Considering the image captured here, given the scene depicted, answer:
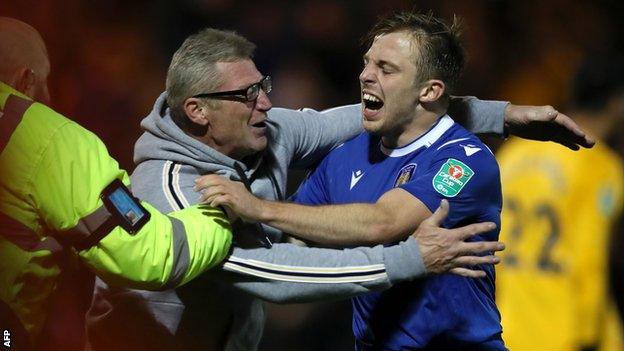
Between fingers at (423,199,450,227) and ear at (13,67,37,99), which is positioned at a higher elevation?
ear at (13,67,37,99)

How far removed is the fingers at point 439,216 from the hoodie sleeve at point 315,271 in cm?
7

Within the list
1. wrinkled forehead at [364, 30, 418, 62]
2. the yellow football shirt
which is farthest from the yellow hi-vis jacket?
the yellow football shirt

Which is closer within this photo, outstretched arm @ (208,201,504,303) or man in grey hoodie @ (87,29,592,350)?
outstretched arm @ (208,201,504,303)

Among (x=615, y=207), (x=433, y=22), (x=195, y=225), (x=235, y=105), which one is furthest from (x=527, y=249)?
(x=195, y=225)

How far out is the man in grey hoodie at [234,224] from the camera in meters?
3.28

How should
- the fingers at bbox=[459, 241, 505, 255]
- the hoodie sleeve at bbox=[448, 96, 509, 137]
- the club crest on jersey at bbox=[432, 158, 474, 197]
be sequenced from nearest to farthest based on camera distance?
the fingers at bbox=[459, 241, 505, 255], the club crest on jersey at bbox=[432, 158, 474, 197], the hoodie sleeve at bbox=[448, 96, 509, 137]

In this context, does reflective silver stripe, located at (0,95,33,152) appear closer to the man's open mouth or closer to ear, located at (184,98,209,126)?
ear, located at (184,98,209,126)

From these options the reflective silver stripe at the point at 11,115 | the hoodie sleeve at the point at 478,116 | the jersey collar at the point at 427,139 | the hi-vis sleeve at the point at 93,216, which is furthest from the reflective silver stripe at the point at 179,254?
the hoodie sleeve at the point at 478,116

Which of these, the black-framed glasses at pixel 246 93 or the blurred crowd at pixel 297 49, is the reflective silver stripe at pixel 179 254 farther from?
the blurred crowd at pixel 297 49

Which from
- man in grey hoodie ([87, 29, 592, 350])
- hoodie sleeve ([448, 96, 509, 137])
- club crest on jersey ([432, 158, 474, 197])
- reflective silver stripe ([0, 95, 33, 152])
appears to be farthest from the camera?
hoodie sleeve ([448, 96, 509, 137])

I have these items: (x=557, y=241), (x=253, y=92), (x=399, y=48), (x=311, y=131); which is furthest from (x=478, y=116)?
(x=557, y=241)

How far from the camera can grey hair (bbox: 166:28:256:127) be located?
3.58 metres

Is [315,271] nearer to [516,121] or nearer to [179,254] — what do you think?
[179,254]

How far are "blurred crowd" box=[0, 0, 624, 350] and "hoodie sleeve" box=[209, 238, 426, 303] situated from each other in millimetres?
2162
